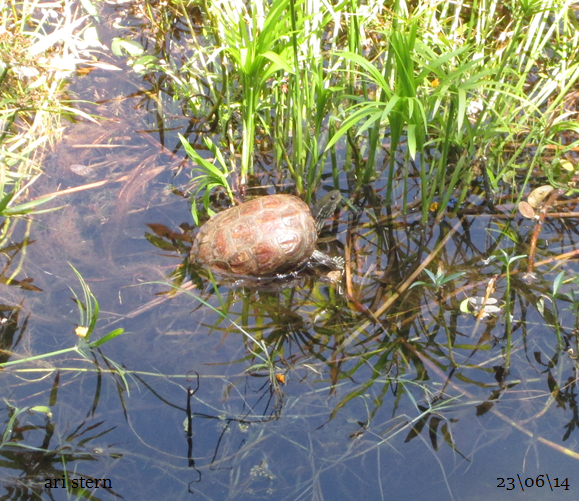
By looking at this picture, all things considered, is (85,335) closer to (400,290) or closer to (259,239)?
(259,239)

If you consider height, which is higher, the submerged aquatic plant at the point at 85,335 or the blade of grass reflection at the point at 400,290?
the submerged aquatic plant at the point at 85,335

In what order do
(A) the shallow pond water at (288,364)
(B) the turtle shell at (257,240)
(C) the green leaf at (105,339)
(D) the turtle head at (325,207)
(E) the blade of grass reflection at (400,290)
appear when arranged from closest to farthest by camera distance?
(A) the shallow pond water at (288,364), (C) the green leaf at (105,339), (E) the blade of grass reflection at (400,290), (B) the turtle shell at (257,240), (D) the turtle head at (325,207)

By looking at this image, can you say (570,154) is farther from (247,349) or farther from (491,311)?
(247,349)

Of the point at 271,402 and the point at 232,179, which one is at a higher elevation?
the point at 232,179

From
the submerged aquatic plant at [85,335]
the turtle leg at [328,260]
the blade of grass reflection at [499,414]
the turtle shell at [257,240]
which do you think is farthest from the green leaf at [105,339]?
the blade of grass reflection at [499,414]

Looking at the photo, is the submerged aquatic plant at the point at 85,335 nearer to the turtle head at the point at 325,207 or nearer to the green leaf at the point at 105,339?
the green leaf at the point at 105,339

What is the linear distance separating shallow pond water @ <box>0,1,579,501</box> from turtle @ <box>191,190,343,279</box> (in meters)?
0.13

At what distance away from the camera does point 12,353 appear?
247 cm

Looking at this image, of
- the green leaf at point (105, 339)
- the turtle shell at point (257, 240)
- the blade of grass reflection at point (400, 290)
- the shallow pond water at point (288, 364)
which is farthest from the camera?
the turtle shell at point (257, 240)

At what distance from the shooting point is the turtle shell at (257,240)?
114 inches

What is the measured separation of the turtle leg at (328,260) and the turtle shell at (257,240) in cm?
8

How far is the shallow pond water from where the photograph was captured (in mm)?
2125

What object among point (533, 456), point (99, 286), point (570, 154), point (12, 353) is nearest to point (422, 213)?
point (570, 154)

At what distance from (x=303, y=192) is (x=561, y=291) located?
1.55m
